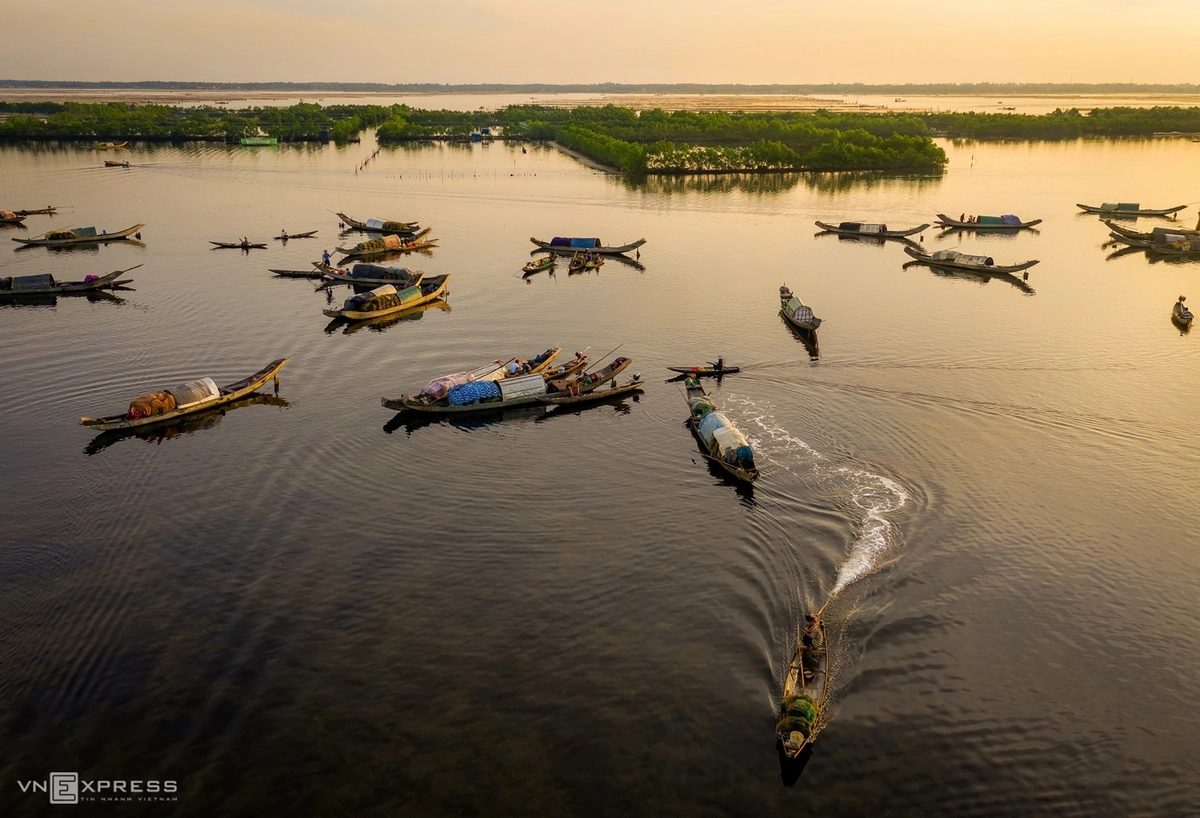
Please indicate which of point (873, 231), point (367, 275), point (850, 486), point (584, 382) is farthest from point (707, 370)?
point (873, 231)

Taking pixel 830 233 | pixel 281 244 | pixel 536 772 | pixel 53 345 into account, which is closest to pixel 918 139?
pixel 830 233

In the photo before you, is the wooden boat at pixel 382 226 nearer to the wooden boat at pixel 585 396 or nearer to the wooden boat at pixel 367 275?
the wooden boat at pixel 367 275

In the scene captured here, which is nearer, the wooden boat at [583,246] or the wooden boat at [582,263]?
the wooden boat at [582,263]

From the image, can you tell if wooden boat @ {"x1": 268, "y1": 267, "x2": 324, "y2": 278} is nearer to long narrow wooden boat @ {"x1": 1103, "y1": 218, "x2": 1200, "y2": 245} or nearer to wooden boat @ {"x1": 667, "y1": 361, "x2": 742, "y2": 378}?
wooden boat @ {"x1": 667, "y1": 361, "x2": 742, "y2": 378}

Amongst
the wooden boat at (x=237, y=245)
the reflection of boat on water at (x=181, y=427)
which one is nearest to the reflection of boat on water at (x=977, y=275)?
the reflection of boat on water at (x=181, y=427)

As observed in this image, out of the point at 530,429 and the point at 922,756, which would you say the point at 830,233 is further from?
the point at 922,756

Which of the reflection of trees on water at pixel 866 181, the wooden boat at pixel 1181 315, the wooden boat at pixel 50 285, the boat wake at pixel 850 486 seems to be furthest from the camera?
the reflection of trees on water at pixel 866 181

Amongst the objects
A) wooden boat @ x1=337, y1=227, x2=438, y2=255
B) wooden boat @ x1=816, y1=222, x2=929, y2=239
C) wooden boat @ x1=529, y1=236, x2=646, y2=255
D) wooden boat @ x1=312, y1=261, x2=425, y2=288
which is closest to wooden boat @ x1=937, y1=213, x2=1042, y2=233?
wooden boat @ x1=816, y1=222, x2=929, y2=239
